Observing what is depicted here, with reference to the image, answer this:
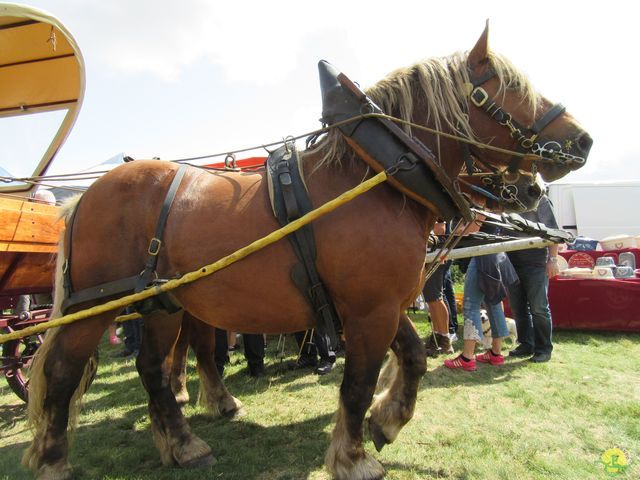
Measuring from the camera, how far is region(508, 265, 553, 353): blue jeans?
490cm

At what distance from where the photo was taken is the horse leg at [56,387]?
243cm

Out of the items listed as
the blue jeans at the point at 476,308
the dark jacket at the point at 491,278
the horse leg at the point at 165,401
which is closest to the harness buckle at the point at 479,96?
the horse leg at the point at 165,401

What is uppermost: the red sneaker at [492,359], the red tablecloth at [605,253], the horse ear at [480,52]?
the horse ear at [480,52]

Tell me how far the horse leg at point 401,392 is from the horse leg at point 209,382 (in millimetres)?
1388

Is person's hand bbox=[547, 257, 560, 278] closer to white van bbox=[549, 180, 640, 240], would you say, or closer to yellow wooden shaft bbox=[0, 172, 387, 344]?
yellow wooden shaft bbox=[0, 172, 387, 344]

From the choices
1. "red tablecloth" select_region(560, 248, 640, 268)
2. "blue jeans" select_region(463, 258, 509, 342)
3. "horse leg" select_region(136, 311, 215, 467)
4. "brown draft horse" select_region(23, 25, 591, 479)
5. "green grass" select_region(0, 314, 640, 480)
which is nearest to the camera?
"brown draft horse" select_region(23, 25, 591, 479)

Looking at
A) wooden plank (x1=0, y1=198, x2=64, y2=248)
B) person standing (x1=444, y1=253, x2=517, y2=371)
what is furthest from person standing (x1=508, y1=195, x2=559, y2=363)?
wooden plank (x1=0, y1=198, x2=64, y2=248)

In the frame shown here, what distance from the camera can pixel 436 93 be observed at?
2.22 meters

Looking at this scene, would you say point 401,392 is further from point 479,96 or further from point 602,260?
point 602,260

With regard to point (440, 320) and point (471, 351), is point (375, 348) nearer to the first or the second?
point (471, 351)

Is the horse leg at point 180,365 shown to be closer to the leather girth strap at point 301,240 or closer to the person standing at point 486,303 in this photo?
the leather girth strap at point 301,240

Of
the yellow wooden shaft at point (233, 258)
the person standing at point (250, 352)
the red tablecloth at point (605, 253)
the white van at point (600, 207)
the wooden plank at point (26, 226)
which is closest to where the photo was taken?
the yellow wooden shaft at point (233, 258)

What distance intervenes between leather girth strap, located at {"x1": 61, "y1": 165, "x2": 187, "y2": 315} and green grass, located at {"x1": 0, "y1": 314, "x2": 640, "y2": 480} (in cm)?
104

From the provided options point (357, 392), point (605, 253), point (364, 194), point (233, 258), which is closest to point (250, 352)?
point (357, 392)
